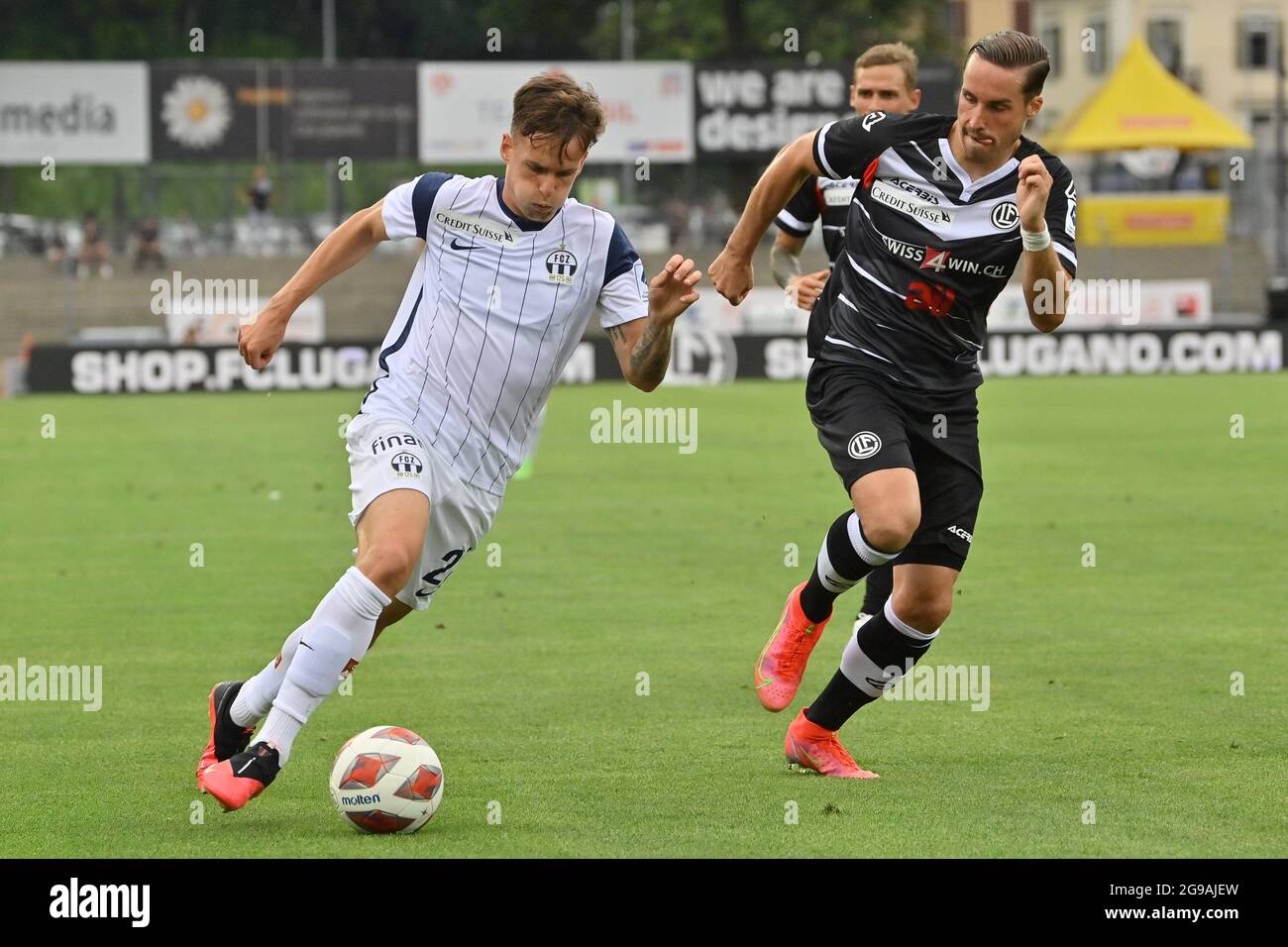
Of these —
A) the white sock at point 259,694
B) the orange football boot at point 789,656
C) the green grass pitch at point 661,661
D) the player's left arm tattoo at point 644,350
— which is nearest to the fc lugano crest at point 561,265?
the player's left arm tattoo at point 644,350

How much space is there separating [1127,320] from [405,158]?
47.2ft

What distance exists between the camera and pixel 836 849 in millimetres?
5609

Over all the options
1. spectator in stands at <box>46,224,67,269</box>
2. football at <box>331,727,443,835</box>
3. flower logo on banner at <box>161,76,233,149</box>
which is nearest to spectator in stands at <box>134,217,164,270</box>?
spectator in stands at <box>46,224,67,269</box>

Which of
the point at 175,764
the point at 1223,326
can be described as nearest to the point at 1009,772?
the point at 175,764

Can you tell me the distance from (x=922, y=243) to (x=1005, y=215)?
0.28 metres

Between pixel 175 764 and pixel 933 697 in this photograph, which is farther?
pixel 933 697

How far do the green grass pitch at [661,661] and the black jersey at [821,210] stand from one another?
1852mm

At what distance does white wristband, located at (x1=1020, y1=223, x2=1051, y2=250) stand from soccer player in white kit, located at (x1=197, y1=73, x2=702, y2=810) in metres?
1.02

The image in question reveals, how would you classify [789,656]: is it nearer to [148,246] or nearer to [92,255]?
[148,246]

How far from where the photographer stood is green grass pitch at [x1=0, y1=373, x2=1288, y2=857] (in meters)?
5.99

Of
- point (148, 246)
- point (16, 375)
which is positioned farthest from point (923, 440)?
point (148, 246)

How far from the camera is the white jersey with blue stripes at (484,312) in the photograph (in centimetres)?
637

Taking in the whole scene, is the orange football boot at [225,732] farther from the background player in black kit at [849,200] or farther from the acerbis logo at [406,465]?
the background player in black kit at [849,200]

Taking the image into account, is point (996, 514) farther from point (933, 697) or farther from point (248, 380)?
point (248, 380)
